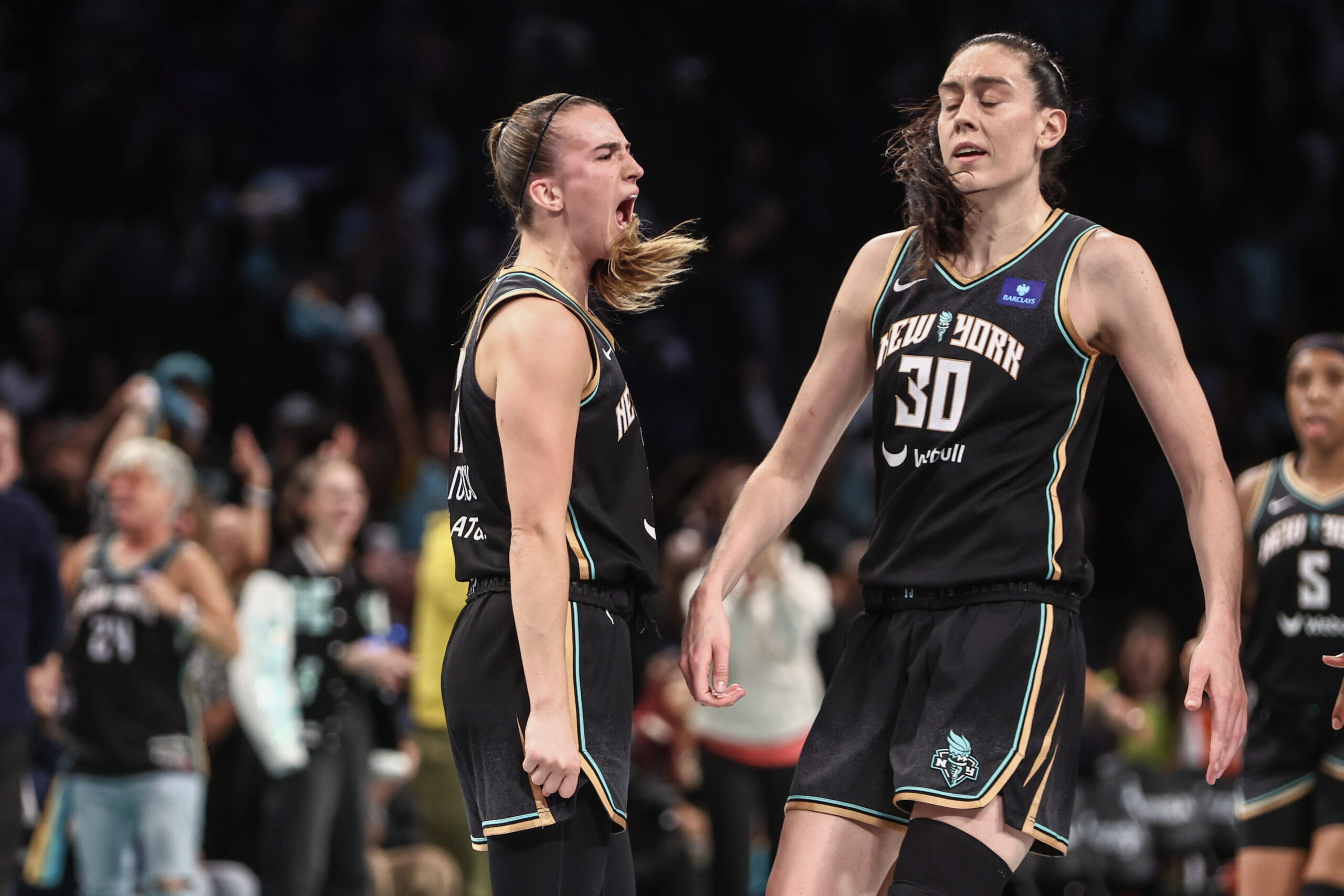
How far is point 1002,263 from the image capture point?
3.31 metres

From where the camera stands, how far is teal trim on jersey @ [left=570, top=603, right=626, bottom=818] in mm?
2957

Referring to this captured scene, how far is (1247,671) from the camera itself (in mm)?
5176

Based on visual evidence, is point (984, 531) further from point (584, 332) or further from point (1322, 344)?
point (1322, 344)

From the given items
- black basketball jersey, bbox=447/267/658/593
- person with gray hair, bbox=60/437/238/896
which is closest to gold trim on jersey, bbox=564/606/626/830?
black basketball jersey, bbox=447/267/658/593

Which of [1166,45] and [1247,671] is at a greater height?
[1166,45]

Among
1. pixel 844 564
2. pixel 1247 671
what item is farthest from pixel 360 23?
pixel 1247 671

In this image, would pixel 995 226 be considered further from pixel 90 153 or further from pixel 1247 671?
pixel 90 153

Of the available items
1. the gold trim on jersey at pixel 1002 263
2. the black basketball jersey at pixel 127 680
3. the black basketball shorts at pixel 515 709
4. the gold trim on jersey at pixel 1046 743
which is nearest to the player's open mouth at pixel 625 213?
the gold trim on jersey at pixel 1002 263

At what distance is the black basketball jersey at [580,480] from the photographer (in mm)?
3033

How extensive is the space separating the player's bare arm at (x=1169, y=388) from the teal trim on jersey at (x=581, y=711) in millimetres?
1187

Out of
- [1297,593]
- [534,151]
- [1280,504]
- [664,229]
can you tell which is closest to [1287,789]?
[1297,593]

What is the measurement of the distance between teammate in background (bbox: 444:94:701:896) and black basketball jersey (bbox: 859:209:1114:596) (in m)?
0.56

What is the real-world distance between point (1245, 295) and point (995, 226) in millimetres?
8547

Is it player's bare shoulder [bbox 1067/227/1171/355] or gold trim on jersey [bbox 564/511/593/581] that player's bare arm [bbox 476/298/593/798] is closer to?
gold trim on jersey [bbox 564/511/593/581]
